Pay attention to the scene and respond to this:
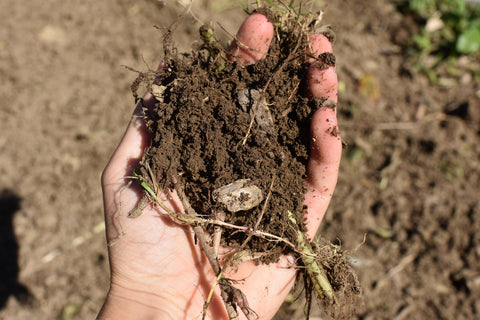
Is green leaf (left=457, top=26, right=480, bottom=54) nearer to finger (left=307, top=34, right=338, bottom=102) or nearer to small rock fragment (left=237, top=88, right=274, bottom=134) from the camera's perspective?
finger (left=307, top=34, right=338, bottom=102)

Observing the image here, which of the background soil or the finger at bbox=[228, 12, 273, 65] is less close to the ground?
the finger at bbox=[228, 12, 273, 65]

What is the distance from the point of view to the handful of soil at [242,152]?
85.7 inches

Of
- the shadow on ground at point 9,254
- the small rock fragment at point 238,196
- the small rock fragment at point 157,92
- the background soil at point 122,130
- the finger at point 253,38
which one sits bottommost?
the shadow on ground at point 9,254

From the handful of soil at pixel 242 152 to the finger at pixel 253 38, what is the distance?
4 cm

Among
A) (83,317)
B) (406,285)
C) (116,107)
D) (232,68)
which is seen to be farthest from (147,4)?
(406,285)

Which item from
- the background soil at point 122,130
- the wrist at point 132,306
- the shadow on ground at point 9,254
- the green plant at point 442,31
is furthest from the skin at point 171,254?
the green plant at point 442,31

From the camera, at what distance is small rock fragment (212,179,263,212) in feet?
6.98

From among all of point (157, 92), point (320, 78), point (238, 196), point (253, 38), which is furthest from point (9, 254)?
point (320, 78)

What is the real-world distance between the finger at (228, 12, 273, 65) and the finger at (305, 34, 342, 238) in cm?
30

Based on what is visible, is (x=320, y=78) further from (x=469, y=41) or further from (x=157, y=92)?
(x=469, y=41)

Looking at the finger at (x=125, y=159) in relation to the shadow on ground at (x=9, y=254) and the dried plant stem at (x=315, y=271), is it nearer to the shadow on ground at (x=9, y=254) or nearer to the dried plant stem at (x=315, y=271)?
the dried plant stem at (x=315, y=271)

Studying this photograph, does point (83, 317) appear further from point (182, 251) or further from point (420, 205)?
point (420, 205)

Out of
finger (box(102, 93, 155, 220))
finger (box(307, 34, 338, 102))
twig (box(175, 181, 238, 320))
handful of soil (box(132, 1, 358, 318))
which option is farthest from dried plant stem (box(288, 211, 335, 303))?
finger (box(102, 93, 155, 220))

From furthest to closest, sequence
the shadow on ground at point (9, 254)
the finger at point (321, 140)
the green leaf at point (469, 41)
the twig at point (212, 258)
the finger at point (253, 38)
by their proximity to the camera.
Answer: the green leaf at point (469, 41), the shadow on ground at point (9, 254), the finger at point (253, 38), the finger at point (321, 140), the twig at point (212, 258)
